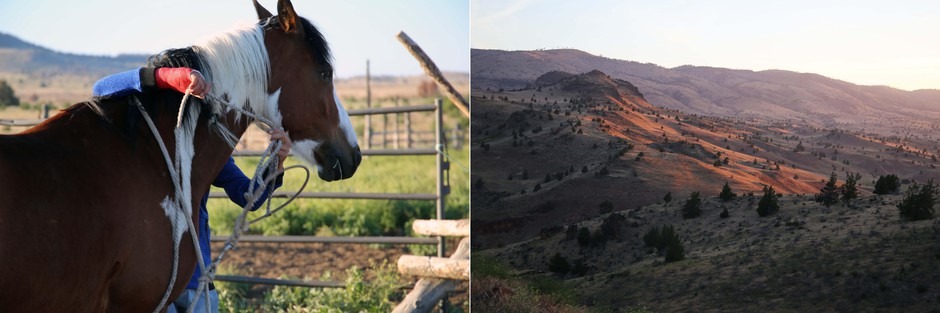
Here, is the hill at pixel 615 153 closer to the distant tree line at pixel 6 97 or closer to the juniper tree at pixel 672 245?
the juniper tree at pixel 672 245

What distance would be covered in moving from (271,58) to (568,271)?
1615 mm

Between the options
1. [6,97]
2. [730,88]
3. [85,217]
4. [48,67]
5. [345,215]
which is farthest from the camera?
[48,67]

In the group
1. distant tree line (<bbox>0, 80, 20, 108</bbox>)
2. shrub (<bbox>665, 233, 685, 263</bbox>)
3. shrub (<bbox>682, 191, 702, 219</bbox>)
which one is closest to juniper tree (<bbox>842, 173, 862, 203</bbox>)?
shrub (<bbox>682, 191, 702, 219</bbox>)

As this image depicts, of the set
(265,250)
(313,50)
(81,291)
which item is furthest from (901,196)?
(265,250)

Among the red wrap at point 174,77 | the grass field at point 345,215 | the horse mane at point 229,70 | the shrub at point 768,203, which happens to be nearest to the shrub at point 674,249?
the shrub at point 768,203

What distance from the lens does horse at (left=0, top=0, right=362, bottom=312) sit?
2209mm

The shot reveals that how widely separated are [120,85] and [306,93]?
0.56m

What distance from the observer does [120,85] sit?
268 centimetres

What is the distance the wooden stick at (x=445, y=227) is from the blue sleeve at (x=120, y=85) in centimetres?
302

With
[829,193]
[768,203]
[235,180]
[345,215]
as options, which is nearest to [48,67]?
[345,215]

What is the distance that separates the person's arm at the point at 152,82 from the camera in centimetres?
255

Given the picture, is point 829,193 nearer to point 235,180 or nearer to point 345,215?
point 235,180

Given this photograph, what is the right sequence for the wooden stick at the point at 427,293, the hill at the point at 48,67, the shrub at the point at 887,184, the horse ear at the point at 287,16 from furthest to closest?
the hill at the point at 48,67, the wooden stick at the point at 427,293, the shrub at the point at 887,184, the horse ear at the point at 287,16

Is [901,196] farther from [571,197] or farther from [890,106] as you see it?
[571,197]
